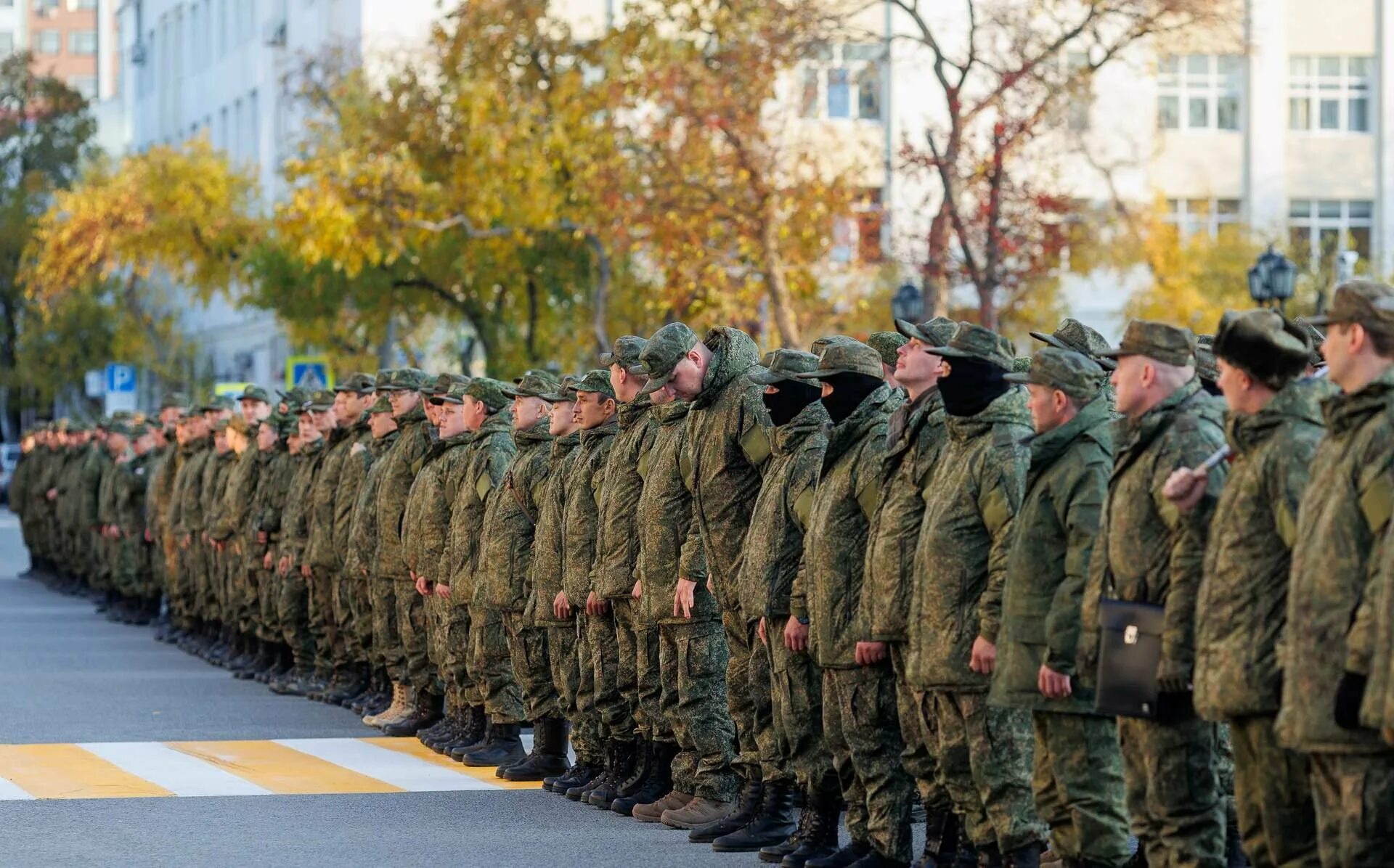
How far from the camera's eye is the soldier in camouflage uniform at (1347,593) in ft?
24.3

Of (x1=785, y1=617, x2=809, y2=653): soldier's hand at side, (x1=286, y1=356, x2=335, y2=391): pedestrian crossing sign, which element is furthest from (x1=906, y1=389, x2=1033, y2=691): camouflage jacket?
(x1=286, y1=356, x2=335, y2=391): pedestrian crossing sign

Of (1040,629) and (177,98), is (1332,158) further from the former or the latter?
(1040,629)

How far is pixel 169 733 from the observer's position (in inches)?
678

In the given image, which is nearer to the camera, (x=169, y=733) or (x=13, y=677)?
(x=169, y=733)

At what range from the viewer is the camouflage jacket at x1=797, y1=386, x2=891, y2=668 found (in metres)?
11.0

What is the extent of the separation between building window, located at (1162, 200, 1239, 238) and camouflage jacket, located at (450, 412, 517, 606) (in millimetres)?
40699

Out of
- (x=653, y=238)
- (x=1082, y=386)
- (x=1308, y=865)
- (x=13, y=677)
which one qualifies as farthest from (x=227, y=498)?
(x=1308, y=865)

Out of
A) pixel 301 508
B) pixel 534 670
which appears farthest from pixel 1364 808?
pixel 301 508

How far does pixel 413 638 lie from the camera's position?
1747 cm

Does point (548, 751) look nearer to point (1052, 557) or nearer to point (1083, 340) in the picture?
point (1083, 340)

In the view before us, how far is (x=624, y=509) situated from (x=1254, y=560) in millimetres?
5942

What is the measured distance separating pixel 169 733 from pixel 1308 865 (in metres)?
10.5

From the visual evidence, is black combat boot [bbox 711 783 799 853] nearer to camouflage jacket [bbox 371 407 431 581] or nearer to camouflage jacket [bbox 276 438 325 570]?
camouflage jacket [bbox 371 407 431 581]

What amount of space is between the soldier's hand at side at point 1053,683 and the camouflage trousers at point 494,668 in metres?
6.74
